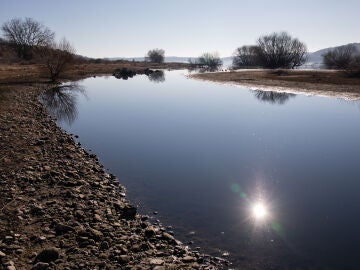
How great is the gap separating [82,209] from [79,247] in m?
2.10

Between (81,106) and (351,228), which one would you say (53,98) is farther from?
(351,228)

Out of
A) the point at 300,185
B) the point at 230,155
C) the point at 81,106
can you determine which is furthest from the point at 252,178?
the point at 81,106

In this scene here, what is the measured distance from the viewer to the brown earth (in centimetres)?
788

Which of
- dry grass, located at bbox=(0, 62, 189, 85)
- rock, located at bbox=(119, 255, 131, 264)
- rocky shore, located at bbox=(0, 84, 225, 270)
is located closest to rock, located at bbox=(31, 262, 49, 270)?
rocky shore, located at bbox=(0, 84, 225, 270)

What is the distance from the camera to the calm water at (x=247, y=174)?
9688 mm

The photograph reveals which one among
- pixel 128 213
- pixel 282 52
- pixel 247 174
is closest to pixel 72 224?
pixel 128 213

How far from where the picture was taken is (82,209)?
33.8 ft

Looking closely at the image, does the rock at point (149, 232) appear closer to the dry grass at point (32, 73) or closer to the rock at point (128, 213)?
the rock at point (128, 213)

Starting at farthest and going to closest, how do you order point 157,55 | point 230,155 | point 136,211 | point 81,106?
1. point 157,55
2. point 81,106
3. point 230,155
4. point 136,211

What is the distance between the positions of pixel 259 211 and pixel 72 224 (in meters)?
5.84

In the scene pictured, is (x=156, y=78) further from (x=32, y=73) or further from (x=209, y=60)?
(x=209, y=60)

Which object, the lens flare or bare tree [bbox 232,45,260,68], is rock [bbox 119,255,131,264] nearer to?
the lens flare

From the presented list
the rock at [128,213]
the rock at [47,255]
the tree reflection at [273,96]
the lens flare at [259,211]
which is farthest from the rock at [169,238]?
the tree reflection at [273,96]

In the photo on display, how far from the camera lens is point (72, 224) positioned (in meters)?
9.34
